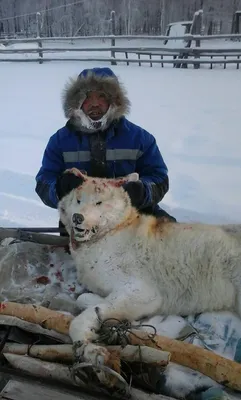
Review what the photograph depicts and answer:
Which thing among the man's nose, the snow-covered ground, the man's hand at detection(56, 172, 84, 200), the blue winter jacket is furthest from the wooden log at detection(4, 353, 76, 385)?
the snow-covered ground

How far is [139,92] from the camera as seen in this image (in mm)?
11180

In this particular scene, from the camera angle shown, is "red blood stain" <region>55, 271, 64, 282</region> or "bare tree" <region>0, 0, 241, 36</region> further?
"bare tree" <region>0, 0, 241, 36</region>

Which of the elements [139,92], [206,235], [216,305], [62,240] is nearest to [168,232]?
[206,235]

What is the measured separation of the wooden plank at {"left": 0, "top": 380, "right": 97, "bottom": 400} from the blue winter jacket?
129cm

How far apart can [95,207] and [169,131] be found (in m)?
5.90

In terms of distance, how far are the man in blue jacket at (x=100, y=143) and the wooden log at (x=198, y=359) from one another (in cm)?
91

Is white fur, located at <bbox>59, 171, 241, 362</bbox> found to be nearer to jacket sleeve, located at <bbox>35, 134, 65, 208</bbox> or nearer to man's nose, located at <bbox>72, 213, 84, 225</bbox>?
man's nose, located at <bbox>72, 213, 84, 225</bbox>

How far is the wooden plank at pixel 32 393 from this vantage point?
176 cm

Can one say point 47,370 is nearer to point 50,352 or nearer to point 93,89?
point 50,352

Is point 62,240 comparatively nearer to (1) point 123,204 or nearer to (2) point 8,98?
(1) point 123,204

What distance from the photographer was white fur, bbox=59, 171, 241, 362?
2.31 metres

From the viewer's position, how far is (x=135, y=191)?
257 centimetres

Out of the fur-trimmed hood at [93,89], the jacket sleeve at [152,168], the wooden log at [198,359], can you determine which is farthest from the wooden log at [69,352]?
the fur-trimmed hood at [93,89]

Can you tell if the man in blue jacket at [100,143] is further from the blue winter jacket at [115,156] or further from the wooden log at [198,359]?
the wooden log at [198,359]
